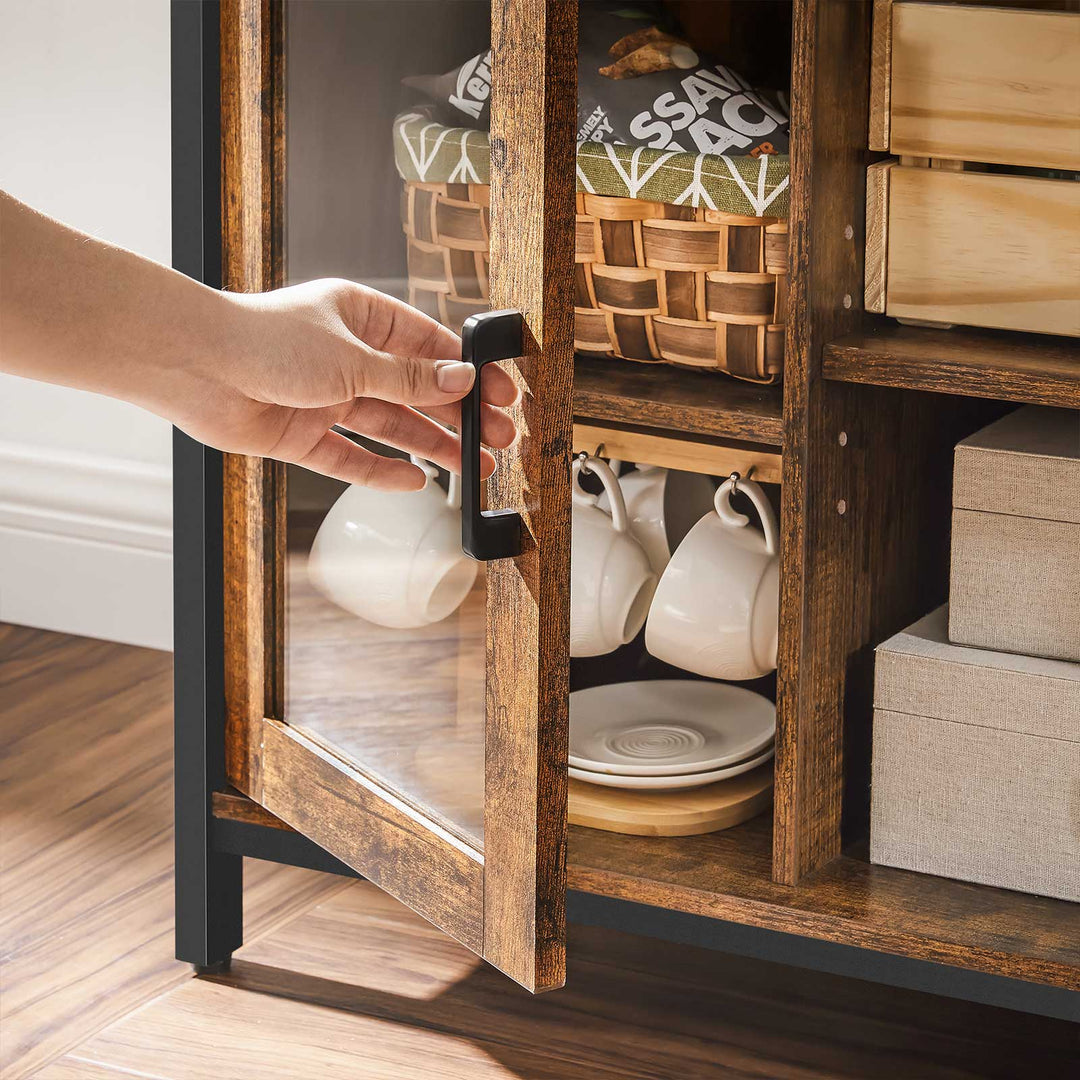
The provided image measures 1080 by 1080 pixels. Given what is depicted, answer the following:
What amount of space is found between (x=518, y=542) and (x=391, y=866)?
302mm

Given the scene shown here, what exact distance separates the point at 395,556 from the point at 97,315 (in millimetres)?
308

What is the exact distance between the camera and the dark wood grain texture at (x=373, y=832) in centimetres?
90

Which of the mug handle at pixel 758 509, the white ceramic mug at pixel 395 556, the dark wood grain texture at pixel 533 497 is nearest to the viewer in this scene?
the dark wood grain texture at pixel 533 497

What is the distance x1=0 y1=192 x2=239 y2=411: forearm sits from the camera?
0.73 metres

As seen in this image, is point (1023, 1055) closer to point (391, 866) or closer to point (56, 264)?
point (391, 866)

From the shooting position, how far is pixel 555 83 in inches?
28.3

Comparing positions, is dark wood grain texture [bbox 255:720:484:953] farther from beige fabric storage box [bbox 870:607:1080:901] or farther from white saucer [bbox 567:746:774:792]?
beige fabric storage box [bbox 870:607:1080:901]

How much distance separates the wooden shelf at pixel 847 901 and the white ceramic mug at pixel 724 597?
125 millimetres

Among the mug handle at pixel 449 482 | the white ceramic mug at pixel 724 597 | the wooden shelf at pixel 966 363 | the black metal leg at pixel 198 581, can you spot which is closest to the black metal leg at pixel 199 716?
the black metal leg at pixel 198 581

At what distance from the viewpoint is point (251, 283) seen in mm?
1046

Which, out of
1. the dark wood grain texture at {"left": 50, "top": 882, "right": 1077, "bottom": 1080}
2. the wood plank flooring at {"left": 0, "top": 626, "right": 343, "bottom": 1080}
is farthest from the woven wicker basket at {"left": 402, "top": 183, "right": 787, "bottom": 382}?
the wood plank flooring at {"left": 0, "top": 626, "right": 343, "bottom": 1080}

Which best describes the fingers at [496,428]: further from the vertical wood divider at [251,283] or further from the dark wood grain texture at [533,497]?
the vertical wood divider at [251,283]

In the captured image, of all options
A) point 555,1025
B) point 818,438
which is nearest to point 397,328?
point 818,438

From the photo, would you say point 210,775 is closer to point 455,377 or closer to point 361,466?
point 361,466
